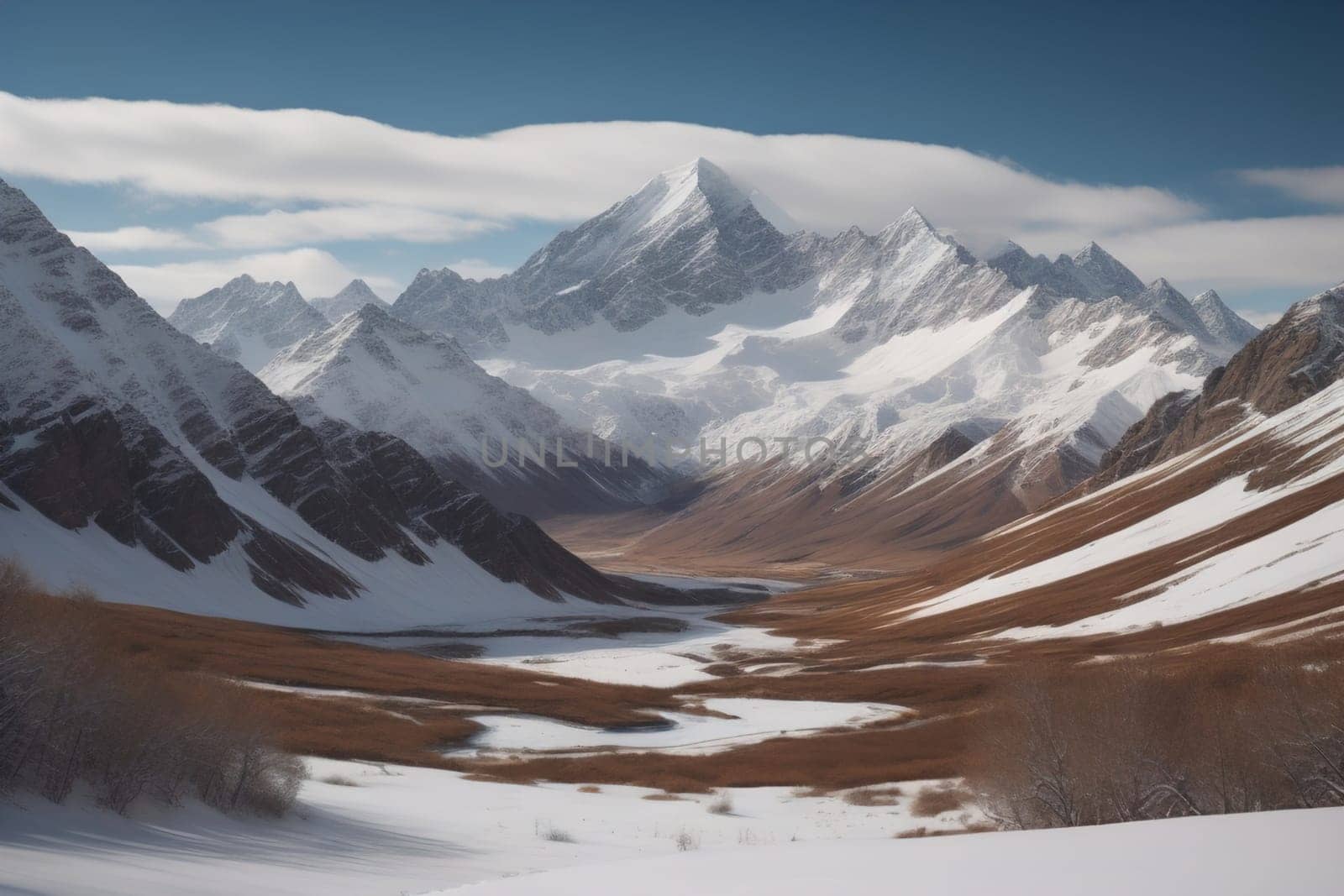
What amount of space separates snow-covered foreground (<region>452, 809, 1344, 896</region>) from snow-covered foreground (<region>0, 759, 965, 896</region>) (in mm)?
1956

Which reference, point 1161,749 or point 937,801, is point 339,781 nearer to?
point 937,801

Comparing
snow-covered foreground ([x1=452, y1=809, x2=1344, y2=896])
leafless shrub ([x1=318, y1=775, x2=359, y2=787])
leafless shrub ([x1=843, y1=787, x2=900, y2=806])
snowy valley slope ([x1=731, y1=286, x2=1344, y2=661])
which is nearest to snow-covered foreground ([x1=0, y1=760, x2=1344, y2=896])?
snow-covered foreground ([x1=452, y1=809, x2=1344, y2=896])

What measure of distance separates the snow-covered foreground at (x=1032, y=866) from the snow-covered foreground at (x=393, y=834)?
6.42 ft

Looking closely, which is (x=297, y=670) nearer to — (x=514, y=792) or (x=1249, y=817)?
(x=514, y=792)

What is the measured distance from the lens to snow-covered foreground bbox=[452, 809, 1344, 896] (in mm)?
21891

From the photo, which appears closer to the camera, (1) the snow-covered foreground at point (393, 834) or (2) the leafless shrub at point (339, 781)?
(1) the snow-covered foreground at point (393, 834)

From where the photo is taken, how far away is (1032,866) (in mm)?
23828

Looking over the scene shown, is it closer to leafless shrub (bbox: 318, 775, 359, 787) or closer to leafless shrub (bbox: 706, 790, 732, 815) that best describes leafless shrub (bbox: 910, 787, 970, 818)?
leafless shrub (bbox: 706, 790, 732, 815)

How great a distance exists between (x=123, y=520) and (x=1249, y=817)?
16759cm

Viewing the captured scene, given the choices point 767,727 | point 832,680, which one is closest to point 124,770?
point 767,727

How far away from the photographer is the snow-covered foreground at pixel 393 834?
1118 inches

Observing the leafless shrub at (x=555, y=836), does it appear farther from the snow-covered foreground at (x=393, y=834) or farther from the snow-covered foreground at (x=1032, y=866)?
the snow-covered foreground at (x=1032, y=866)

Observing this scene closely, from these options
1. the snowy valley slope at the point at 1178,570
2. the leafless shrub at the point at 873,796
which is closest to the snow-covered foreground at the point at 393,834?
the leafless shrub at the point at 873,796

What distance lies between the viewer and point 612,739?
288 feet
